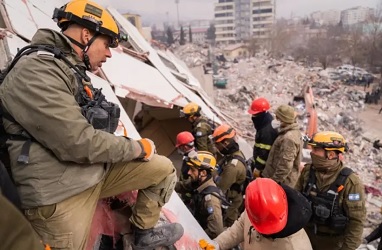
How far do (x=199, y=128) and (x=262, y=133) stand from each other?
1263 mm

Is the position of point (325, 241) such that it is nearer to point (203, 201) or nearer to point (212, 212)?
point (212, 212)

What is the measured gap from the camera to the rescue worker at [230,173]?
445 cm

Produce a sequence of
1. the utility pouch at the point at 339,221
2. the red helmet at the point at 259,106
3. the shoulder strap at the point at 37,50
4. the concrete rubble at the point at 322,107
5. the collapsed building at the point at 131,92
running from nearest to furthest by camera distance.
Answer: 1. the shoulder strap at the point at 37,50
2. the collapsed building at the point at 131,92
3. the utility pouch at the point at 339,221
4. the red helmet at the point at 259,106
5. the concrete rubble at the point at 322,107

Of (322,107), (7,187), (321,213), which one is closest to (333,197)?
(321,213)

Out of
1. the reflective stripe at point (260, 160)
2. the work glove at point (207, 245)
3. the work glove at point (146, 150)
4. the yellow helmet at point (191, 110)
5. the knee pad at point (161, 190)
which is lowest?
the reflective stripe at point (260, 160)

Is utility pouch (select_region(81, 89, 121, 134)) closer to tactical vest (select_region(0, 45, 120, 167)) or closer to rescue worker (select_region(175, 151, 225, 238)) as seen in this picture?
tactical vest (select_region(0, 45, 120, 167))

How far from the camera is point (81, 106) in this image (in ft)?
6.05

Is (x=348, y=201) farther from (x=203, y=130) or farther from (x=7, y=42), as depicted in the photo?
(x=7, y=42)

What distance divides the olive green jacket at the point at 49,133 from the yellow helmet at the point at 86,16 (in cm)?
20

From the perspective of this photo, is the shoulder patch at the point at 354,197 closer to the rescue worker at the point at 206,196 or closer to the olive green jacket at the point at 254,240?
the olive green jacket at the point at 254,240

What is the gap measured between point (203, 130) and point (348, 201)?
122 inches

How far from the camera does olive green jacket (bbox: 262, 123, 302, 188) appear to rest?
4.60 metres

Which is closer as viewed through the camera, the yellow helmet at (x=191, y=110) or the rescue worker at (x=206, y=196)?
the rescue worker at (x=206, y=196)

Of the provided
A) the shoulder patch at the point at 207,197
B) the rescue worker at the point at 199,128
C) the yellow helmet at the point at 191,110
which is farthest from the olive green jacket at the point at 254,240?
the yellow helmet at the point at 191,110
